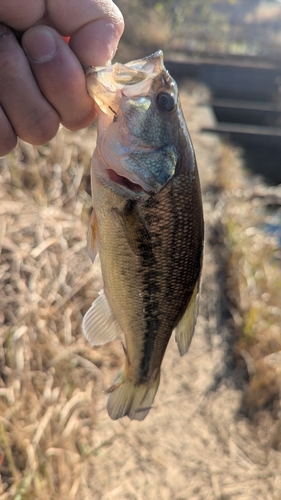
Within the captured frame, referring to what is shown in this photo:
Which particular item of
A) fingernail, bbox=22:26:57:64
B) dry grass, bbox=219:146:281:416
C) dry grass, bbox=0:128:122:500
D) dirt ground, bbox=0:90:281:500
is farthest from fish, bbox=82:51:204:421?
dry grass, bbox=219:146:281:416

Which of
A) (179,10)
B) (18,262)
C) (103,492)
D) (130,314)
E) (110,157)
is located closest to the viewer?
(110,157)

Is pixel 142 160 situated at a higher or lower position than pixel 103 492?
higher

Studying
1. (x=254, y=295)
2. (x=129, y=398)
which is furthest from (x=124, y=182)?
(x=254, y=295)

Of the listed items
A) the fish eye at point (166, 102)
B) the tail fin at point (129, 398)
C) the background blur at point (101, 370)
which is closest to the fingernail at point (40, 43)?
the fish eye at point (166, 102)

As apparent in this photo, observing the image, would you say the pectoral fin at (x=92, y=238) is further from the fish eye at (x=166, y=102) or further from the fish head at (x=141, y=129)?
the fish eye at (x=166, y=102)

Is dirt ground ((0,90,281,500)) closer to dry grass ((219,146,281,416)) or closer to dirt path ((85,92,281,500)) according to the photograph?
dirt path ((85,92,281,500))

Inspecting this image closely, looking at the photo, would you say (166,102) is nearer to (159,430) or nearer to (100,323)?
(100,323)

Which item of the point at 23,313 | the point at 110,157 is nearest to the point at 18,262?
the point at 23,313

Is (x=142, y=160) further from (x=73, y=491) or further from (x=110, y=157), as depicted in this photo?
(x=73, y=491)
